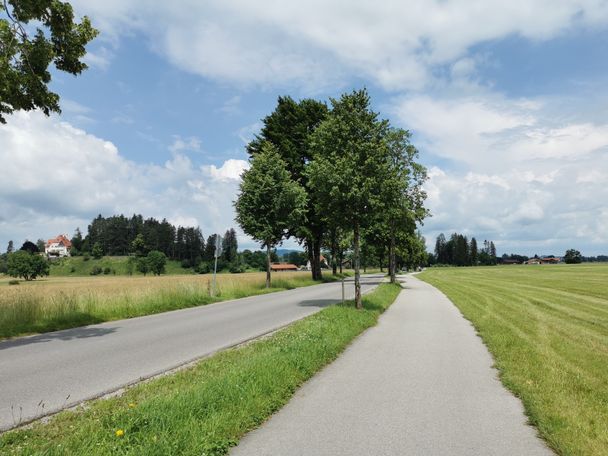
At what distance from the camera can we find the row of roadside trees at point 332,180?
1623 cm

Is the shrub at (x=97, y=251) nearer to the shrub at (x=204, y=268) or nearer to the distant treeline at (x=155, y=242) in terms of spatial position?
the distant treeline at (x=155, y=242)

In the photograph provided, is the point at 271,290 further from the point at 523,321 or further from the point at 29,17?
the point at 29,17

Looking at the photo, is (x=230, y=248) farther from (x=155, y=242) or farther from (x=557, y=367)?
(x=557, y=367)

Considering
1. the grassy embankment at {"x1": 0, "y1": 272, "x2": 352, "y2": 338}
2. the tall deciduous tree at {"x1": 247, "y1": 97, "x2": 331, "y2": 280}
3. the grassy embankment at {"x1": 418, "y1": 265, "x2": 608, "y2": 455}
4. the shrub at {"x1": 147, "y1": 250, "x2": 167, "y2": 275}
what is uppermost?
the tall deciduous tree at {"x1": 247, "y1": 97, "x2": 331, "y2": 280}

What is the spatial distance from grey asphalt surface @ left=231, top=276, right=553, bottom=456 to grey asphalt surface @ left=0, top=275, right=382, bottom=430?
2.96 m

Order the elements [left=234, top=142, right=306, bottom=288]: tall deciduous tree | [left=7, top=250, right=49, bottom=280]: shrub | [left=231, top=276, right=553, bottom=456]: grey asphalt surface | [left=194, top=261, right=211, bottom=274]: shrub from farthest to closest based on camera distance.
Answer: [left=194, top=261, right=211, bottom=274]: shrub
[left=7, top=250, right=49, bottom=280]: shrub
[left=234, top=142, right=306, bottom=288]: tall deciduous tree
[left=231, top=276, right=553, bottom=456]: grey asphalt surface

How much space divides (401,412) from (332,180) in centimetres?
1123

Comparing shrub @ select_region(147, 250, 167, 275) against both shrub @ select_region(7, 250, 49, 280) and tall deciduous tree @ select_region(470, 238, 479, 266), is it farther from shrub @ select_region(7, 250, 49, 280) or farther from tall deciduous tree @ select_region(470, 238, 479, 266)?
tall deciduous tree @ select_region(470, 238, 479, 266)

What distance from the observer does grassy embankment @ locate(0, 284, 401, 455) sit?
4141 millimetres

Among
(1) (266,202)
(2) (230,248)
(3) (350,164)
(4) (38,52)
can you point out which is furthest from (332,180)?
(2) (230,248)

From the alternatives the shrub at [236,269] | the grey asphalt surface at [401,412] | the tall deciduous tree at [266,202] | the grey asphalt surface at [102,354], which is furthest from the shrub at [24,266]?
the grey asphalt surface at [401,412]

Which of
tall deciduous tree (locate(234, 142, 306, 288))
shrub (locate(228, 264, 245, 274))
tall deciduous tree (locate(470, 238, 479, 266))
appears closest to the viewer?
tall deciduous tree (locate(234, 142, 306, 288))

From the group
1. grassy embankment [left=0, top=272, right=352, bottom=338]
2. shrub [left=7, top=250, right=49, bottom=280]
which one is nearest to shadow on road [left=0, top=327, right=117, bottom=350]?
grassy embankment [left=0, top=272, right=352, bottom=338]

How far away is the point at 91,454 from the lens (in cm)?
384
